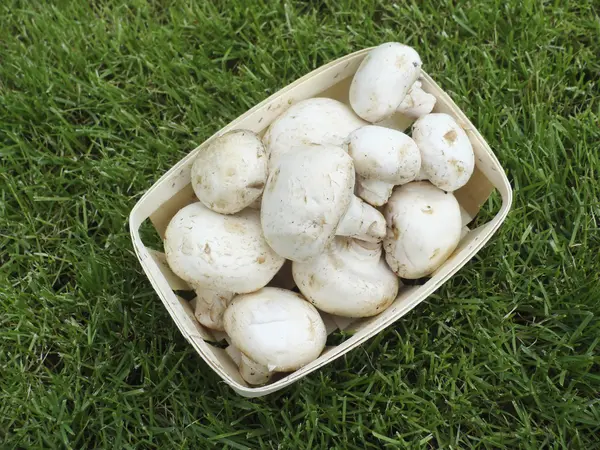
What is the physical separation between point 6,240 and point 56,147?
35 centimetres

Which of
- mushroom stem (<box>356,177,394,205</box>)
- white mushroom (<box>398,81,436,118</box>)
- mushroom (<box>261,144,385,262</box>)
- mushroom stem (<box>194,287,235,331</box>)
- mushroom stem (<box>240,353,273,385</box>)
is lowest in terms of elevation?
mushroom stem (<box>240,353,273,385</box>)

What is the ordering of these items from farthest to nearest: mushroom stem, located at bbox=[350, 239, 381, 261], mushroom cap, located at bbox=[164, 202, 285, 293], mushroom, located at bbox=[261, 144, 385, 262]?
1. mushroom stem, located at bbox=[350, 239, 381, 261]
2. mushroom cap, located at bbox=[164, 202, 285, 293]
3. mushroom, located at bbox=[261, 144, 385, 262]

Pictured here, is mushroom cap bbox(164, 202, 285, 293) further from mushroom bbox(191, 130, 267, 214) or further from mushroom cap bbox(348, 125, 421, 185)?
mushroom cap bbox(348, 125, 421, 185)

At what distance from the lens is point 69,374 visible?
1667 millimetres

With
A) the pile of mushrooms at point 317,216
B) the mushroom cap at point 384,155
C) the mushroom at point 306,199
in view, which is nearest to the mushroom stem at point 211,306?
the pile of mushrooms at point 317,216

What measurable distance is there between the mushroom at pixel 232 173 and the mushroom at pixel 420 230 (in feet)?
1.11

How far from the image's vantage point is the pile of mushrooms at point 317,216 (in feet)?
4.33

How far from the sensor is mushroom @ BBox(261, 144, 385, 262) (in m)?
1.28

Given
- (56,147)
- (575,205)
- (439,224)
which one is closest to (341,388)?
(439,224)

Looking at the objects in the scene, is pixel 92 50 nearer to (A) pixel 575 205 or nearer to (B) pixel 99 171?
(B) pixel 99 171

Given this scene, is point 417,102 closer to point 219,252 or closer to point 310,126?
point 310,126

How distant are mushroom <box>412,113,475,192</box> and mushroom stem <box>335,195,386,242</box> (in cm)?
17

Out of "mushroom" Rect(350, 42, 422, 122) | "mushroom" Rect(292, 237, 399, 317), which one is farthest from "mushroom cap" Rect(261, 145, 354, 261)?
"mushroom" Rect(350, 42, 422, 122)

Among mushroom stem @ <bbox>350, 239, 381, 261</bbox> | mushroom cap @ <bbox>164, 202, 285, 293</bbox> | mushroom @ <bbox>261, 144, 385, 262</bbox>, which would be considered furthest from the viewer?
mushroom stem @ <bbox>350, 239, 381, 261</bbox>
